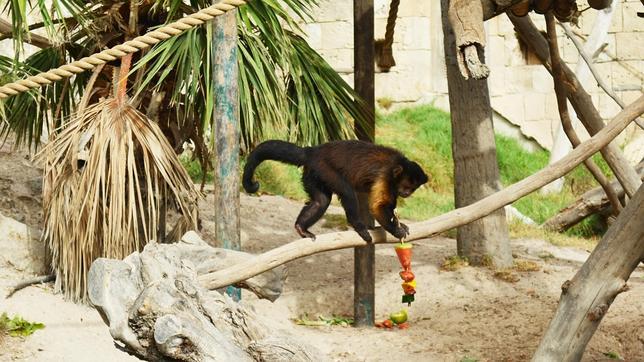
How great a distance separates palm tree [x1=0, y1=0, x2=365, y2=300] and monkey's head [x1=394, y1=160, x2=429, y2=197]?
138 centimetres

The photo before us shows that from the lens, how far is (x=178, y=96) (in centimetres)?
798

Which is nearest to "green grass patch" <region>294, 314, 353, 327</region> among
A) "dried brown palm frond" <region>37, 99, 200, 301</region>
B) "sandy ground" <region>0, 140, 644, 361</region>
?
"sandy ground" <region>0, 140, 644, 361</region>

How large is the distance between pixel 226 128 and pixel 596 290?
244 cm

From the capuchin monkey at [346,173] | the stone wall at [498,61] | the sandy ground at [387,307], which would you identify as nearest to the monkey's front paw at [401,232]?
the capuchin monkey at [346,173]

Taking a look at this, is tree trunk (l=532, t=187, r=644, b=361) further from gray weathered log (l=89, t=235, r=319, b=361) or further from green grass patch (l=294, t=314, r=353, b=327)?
green grass patch (l=294, t=314, r=353, b=327)

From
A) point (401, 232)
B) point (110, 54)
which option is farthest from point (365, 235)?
point (110, 54)

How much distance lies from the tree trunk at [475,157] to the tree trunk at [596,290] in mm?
3142

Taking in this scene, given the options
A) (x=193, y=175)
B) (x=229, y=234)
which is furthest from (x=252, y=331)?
(x=193, y=175)

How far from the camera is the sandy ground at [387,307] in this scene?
775 centimetres

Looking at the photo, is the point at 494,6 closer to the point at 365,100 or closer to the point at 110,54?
the point at 110,54

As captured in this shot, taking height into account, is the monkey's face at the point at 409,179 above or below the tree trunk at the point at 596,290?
above

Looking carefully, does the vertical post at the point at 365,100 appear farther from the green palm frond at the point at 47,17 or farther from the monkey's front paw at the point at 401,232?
the monkey's front paw at the point at 401,232

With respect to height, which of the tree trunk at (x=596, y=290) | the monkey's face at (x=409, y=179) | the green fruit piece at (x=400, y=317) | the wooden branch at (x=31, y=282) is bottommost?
the green fruit piece at (x=400, y=317)

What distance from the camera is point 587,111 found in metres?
7.80
